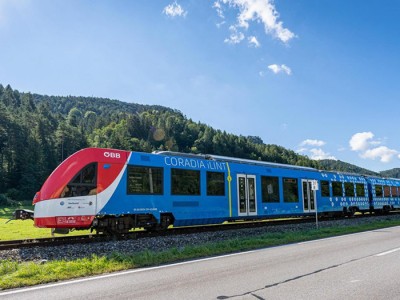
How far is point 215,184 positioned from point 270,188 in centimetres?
463

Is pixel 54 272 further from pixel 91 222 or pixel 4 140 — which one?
pixel 4 140

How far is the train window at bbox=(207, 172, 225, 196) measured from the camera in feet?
56.5

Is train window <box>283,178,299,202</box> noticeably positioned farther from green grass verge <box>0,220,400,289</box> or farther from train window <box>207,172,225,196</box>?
green grass verge <box>0,220,400,289</box>

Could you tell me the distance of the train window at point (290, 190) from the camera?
71.3ft

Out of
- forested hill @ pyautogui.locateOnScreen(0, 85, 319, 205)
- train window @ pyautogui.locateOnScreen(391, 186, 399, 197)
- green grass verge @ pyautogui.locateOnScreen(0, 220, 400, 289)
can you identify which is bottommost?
green grass verge @ pyautogui.locateOnScreen(0, 220, 400, 289)

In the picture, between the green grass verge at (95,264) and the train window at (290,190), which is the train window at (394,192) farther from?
the green grass verge at (95,264)

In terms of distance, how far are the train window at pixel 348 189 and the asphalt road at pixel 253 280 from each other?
60.6 ft

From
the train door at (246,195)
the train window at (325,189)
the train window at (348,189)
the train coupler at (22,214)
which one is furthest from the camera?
the train window at (348,189)

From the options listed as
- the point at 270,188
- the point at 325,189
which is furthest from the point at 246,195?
the point at 325,189

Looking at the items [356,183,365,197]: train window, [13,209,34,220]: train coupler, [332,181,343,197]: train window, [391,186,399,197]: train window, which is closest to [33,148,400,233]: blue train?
[13,209,34,220]: train coupler

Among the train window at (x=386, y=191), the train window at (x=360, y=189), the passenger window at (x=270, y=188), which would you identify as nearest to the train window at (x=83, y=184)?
the passenger window at (x=270, y=188)

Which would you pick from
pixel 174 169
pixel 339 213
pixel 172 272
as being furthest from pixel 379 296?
pixel 339 213

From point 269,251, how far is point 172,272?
4047mm

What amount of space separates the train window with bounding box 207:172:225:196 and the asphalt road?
7338 millimetres
